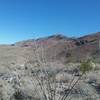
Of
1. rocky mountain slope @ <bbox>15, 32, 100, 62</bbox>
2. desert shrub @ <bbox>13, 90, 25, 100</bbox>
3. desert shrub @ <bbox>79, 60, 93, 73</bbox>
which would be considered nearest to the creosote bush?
desert shrub @ <bbox>79, 60, 93, 73</bbox>

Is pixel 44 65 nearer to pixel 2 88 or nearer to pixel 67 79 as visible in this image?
pixel 2 88

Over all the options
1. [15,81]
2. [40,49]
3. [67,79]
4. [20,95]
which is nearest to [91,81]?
[67,79]

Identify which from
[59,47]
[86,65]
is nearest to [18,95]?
[59,47]

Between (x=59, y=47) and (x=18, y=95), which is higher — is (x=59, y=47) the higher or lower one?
the higher one

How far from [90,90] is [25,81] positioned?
3482 mm

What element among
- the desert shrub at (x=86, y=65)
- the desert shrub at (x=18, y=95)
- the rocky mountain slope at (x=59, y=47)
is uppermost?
the rocky mountain slope at (x=59, y=47)

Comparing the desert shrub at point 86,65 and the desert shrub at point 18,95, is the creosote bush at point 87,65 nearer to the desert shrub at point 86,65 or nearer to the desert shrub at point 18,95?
the desert shrub at point 86,65

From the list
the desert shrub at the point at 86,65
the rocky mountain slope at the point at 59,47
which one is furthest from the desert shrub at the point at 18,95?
the desert shrub at the point at 86,65

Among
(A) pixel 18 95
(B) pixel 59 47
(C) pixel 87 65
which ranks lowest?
(A) pixel 18 95

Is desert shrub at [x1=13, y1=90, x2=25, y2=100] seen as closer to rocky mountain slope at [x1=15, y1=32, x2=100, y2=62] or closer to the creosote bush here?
rocky mountain slope at [x1=15, y1=32, x2=100, y2=62]

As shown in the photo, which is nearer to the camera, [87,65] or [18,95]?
[87,65]

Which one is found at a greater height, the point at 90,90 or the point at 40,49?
the point at 40,49

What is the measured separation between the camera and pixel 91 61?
6.83 metres

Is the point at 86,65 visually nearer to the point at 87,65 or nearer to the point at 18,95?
the point at 87,65
